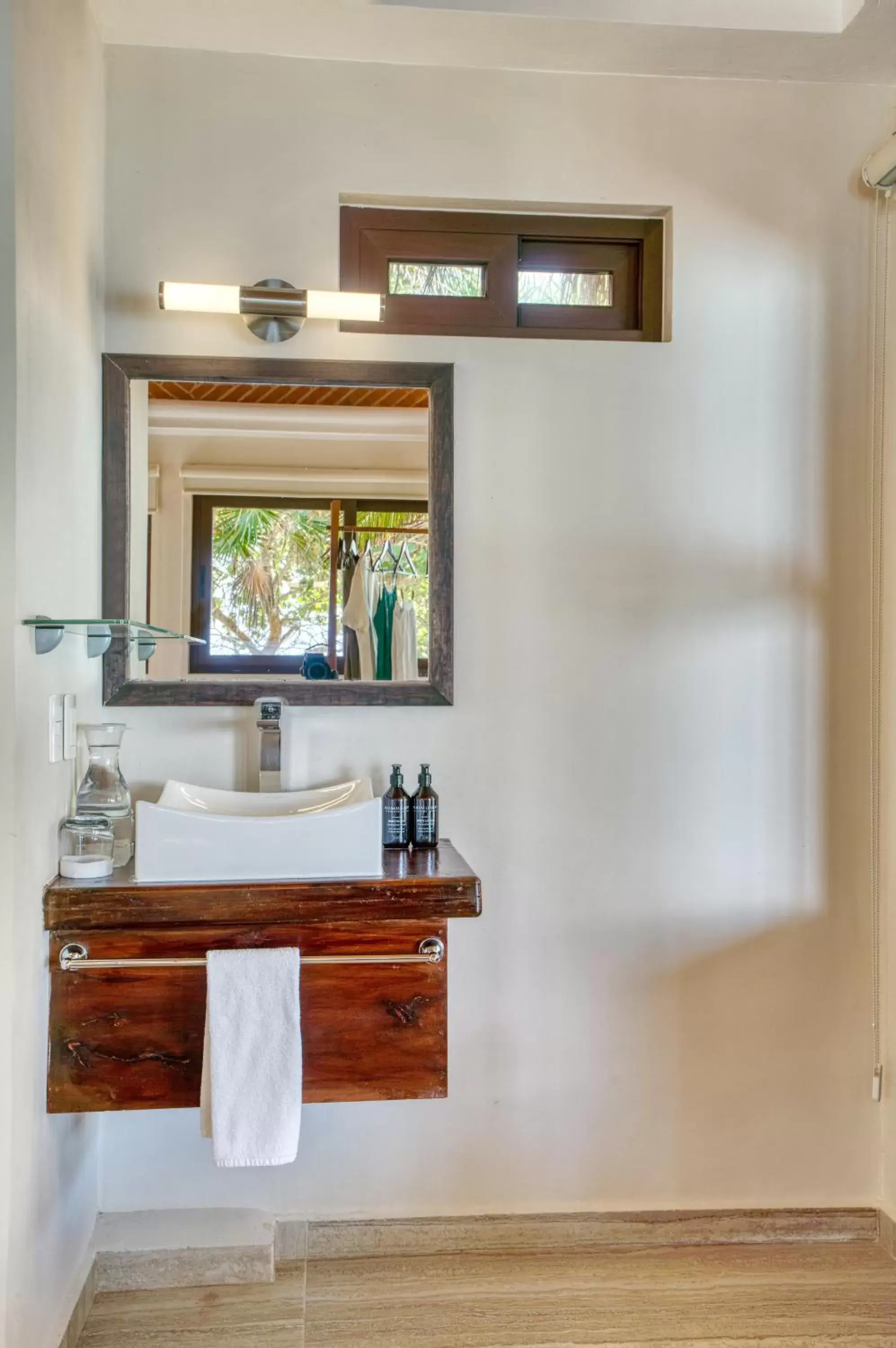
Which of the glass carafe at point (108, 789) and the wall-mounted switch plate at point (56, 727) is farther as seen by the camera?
the glass carafe at point (108, 789)

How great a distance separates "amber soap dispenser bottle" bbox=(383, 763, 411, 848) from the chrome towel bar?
31 centimetres

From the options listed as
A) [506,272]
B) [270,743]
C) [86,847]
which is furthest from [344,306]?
[86,847]

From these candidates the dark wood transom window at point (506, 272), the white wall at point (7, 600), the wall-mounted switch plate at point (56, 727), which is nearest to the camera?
the white wall at point (7, 600)

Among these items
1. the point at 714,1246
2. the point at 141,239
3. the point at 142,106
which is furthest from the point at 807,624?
the point at 142,106

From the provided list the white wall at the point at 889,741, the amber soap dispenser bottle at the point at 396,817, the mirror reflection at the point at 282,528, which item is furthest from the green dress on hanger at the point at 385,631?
the white wall at the point at 889,741

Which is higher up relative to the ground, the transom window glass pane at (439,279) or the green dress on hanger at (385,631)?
the transom window glass pane at (439,279)

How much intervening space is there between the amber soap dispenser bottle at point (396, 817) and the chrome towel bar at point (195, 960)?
0.31 metres

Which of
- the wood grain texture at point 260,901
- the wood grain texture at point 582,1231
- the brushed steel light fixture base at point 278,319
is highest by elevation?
the brushed steel light fixture base at point 278,319

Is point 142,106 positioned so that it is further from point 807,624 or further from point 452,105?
point 807,624

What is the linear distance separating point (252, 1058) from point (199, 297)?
152 cm

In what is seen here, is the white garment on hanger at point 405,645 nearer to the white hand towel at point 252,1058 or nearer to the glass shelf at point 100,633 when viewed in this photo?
the glass shelf at point 100,633

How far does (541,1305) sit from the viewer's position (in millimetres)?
1857

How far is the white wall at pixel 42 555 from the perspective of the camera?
144 centimetres

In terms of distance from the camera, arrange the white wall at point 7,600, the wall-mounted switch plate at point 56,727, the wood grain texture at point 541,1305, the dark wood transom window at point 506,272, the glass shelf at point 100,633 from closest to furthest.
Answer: the white wall at point 7,600, the glass shelf at point 100,633, the wall-mounted switch plate at point 56,727, the wood grain texture at point 541,1305, the dark wood transom window at point 506,272
